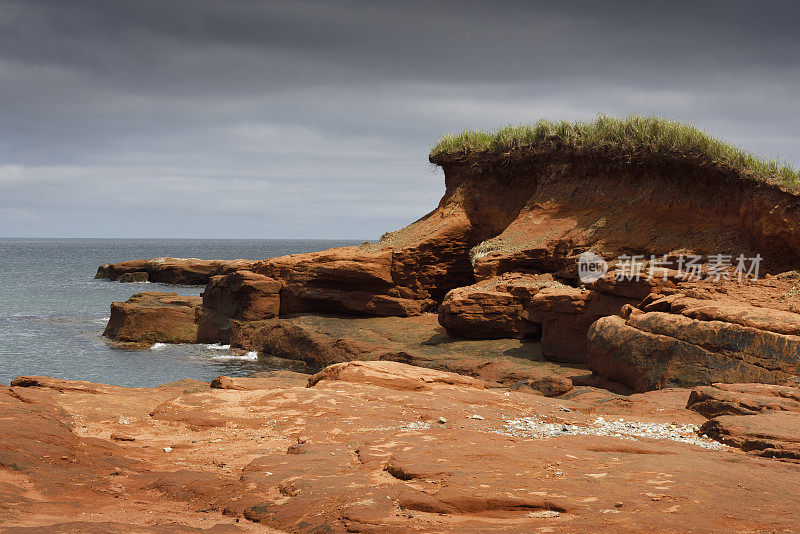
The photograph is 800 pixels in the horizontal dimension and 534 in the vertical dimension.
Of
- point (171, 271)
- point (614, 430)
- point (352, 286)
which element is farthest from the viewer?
point (171, 271)

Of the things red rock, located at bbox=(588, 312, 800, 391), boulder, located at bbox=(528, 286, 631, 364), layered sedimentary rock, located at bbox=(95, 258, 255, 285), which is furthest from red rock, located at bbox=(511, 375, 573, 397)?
layered sedimentary rock, located at bbox=(95, 258, 255, 285)

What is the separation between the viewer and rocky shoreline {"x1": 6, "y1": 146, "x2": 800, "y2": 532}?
4.45 meters

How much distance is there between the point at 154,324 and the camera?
2711cm

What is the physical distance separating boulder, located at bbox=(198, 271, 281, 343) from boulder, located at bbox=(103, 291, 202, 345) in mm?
672

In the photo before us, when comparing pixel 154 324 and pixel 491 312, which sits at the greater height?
pixel 491 312

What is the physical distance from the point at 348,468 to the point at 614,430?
3785mm

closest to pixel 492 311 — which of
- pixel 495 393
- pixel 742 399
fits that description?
pixel 495 393

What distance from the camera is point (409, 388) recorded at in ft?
31.5

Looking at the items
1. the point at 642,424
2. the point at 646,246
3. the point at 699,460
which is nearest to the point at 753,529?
the point at 699,460

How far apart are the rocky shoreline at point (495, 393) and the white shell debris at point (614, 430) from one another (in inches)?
1.8

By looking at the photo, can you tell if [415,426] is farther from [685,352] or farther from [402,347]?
[402,347]

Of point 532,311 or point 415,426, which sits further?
point 532,311

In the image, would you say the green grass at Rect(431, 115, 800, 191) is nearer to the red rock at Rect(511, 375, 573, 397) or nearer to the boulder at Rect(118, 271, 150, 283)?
the red rock at Rect(511, 375, 573, 397)

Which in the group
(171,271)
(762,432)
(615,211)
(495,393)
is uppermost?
(615,211)
